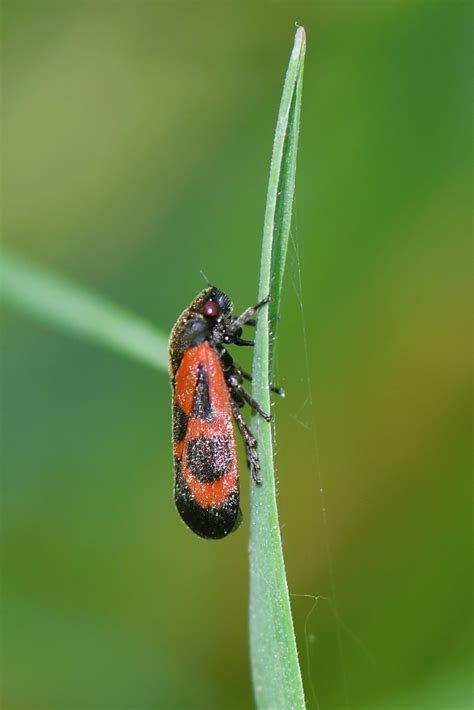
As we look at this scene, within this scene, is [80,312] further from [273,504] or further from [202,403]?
[273,504]

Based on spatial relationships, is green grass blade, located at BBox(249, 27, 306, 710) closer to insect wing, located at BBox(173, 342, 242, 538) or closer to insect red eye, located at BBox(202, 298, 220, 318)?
insect wing, located at BBox(173, 342, 242, 538)

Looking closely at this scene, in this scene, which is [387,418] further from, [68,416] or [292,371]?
[68,416]

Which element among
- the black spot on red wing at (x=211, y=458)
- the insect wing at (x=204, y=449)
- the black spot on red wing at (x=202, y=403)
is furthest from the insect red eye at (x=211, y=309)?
the black spot on red wing at (x=211, y=458)

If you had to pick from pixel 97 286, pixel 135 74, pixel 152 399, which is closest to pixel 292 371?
pixel 152 399

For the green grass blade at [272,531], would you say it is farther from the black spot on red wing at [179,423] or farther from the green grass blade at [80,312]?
the black spot on red wing at [179,423]

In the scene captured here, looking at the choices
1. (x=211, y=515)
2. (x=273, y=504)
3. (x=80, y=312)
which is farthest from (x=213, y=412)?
(x=273, y=504)

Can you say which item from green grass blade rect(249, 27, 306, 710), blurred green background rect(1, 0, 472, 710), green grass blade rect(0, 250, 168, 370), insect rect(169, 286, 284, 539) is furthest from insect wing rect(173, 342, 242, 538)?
green grass blade rect(249, 27, 306, 710)
